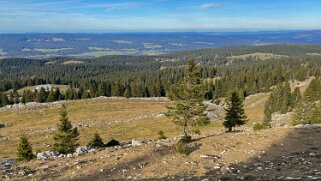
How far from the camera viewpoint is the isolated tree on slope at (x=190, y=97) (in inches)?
1544

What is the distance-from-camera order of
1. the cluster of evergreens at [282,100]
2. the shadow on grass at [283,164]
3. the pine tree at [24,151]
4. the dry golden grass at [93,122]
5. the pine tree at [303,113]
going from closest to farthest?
the shadow on grass at [283,164] → the pine tree at [24,151] → the pine tree at [303,113] → the dry golden grass at [93,122] → the cluster of evergreens at [282,100]

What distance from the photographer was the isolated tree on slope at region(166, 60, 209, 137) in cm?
3922

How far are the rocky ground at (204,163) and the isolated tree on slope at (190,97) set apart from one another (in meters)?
3.69

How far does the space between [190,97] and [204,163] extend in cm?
1214

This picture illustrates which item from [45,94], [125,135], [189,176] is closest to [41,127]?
[125,135]

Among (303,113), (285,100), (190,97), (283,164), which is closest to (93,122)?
(303,113)

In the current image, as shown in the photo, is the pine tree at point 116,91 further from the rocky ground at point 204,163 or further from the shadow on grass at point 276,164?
the shadow on grass at point 276,164

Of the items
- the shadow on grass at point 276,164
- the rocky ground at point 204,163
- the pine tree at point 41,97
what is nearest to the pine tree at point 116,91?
the pine tree at point 41,97

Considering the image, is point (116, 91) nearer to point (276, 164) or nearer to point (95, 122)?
point (95, 122)

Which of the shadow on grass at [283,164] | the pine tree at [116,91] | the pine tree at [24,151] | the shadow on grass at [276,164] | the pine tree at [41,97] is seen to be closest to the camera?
the shadow on grass at [283,164]

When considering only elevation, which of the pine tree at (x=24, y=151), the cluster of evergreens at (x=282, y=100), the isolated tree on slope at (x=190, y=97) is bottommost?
the cluster of evergreens at (x=282, y=100)

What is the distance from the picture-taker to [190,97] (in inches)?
1556

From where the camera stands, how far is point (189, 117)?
40406 mm

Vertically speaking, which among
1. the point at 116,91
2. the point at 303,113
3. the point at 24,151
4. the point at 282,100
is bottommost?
the point at 116,91
